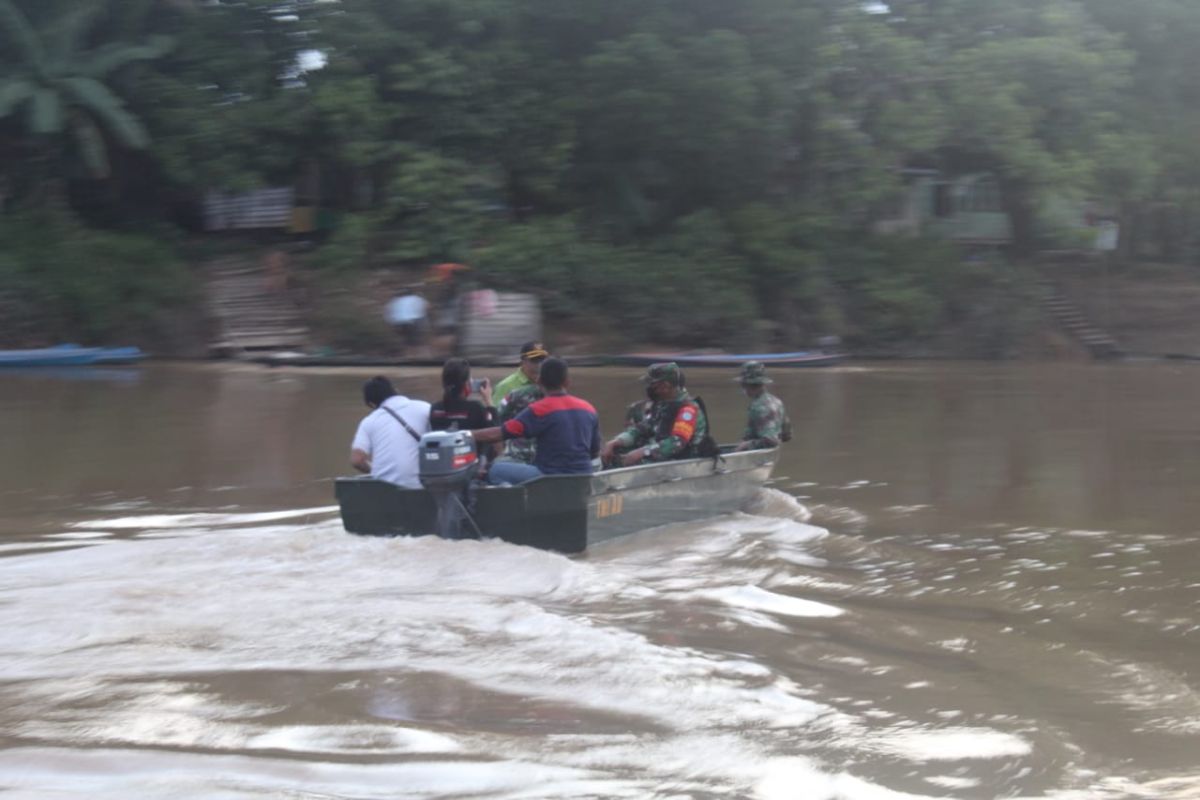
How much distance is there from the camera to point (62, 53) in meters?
25.5

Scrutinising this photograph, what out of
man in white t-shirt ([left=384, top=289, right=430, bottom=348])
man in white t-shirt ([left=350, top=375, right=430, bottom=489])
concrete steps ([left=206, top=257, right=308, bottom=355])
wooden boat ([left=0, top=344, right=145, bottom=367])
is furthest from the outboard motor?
concrete steps ([left=206, top=257, right=308, bottom=355])

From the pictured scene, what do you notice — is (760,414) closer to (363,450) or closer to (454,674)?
(363,450)

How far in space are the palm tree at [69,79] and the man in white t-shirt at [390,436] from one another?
58.8 ft

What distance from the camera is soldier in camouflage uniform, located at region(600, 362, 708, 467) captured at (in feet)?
34.6

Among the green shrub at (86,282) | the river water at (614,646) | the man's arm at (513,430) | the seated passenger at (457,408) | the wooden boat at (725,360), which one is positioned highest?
the green shrub at (86,282)

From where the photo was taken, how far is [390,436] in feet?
29.9

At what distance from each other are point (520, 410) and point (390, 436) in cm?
121

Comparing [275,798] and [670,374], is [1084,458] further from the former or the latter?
[275,798]

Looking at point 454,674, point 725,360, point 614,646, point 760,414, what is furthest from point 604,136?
point 454,674

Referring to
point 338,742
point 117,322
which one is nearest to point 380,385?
point 338,742

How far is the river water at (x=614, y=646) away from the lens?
534cm

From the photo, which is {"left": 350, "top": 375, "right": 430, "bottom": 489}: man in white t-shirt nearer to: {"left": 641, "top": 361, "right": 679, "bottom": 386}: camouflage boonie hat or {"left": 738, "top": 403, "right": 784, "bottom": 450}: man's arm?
{"left": 641, "top": 361, "right": 679, "bottom": 386}: camouflage boonie hat

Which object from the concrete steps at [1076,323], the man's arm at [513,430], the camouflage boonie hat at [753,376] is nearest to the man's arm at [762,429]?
the camouflage boonie hat at [753,376]

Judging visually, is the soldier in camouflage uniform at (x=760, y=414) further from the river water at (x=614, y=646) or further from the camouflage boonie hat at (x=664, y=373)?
the camouflage boonie hat at (x=664, y=373)
